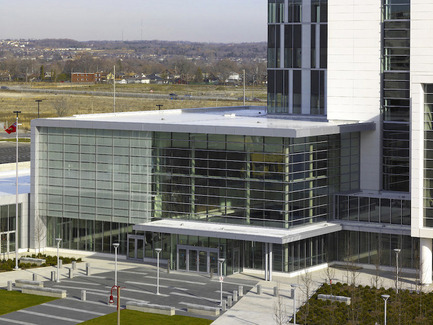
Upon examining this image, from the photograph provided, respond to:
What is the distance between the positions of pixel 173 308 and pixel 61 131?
22637mm

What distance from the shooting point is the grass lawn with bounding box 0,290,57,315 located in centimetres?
5669

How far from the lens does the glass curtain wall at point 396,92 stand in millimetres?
70500

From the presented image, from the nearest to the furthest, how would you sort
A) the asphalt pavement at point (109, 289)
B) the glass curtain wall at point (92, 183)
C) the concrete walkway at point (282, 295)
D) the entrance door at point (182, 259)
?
the concrete walkway at point (282, 295) → the asphalt pavement at point (109, 289) → the entrance door at point (182, 259) → the glass curtain wall at point (92, 183)

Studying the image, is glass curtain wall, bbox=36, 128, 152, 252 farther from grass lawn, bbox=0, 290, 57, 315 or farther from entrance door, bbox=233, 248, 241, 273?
grass lawn, bbox=0, 290, 57, 315

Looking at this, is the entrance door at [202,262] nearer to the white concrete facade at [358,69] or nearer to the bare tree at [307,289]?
the bare tree at [307,289]

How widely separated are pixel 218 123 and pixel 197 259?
37.4ft

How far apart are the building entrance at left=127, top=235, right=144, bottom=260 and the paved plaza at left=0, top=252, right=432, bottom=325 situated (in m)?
0.77

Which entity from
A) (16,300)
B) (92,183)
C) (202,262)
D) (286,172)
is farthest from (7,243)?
(286,172)

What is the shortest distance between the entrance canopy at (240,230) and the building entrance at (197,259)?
1.53 metres

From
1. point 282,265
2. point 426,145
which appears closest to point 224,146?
point 282,265

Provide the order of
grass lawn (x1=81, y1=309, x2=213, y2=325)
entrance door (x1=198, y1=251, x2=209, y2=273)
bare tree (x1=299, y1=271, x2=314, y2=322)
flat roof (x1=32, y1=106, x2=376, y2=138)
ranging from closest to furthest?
1. grass lawn (x1=81, y1=309, x2=213, y2=325)
2. bare tree (x1=299, y1=271, x2=314, y2=322)
3. flat roof (x1=32, y1=106, x2=376, y2=138)
4. entrance door (x1=198, y1=251, x2=209, y2=273)

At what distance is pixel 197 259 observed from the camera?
6656cm

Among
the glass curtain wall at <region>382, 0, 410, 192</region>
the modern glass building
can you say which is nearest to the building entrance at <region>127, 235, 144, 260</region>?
the modern glass building

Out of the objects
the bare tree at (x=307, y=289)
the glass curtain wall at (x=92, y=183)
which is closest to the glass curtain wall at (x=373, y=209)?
the bare tree at (x=307, y=289)
